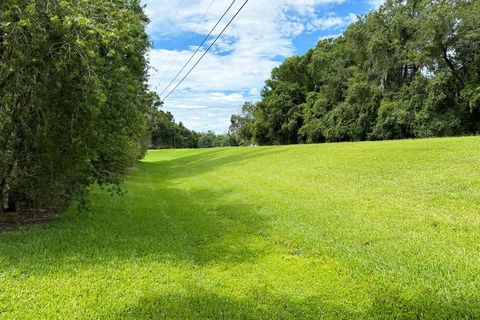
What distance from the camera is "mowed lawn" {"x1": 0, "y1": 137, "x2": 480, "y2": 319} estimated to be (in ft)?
13.5

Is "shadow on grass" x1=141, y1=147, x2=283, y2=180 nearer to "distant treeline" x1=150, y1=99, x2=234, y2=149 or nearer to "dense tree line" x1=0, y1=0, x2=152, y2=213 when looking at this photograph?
"dense tree line" x1=0, y1=0, x2=152, y2=213

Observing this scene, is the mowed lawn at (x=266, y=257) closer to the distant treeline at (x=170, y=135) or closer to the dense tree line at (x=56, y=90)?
the dense tree line at (x=56, y=90)

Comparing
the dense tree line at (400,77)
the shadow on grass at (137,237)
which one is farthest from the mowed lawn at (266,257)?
the dense tree line at (400,77)

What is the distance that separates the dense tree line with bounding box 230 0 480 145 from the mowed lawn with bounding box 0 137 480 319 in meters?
25.4

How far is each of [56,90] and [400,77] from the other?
132ft

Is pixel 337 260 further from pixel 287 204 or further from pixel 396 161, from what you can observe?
pixel 396 161

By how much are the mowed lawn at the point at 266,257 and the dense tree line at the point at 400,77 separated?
25.4m

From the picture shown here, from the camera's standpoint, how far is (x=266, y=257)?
5.88 meters

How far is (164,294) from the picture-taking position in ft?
14.6

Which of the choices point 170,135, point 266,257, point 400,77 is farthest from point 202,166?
point 170,135

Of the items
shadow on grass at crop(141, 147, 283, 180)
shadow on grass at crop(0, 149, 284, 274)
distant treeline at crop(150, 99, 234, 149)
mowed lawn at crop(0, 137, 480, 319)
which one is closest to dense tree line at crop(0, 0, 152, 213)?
shadow on grass at crop(0, 149, 284, 274)

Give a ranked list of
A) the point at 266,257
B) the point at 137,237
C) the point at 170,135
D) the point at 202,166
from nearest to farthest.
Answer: the point at 266,257 < the point at 137,237 < the point at 202,166 < the point at 170,135

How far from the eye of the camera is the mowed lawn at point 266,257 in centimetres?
411

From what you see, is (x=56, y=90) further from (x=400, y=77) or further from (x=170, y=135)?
(x=170, y=135)
